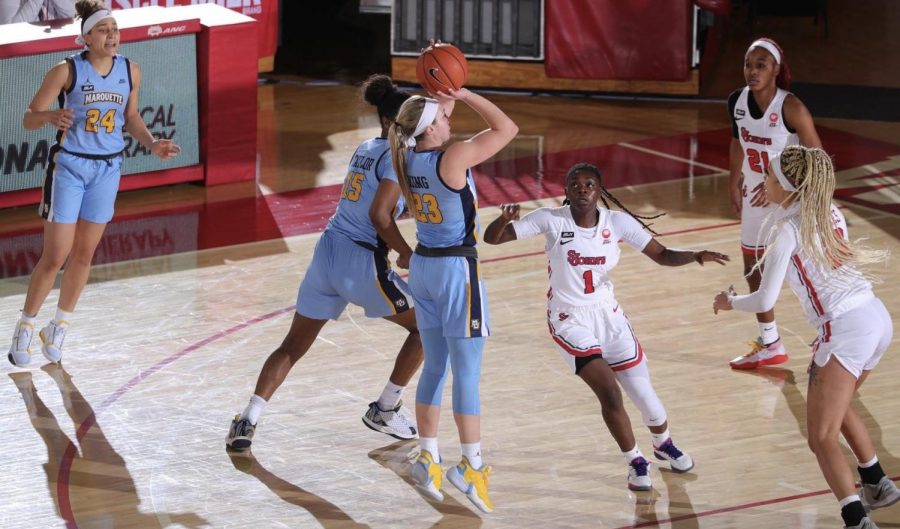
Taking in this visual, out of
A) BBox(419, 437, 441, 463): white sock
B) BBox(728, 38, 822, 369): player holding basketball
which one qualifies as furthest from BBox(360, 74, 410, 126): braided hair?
BBox(728, 38, 822, 369): player holding basketball

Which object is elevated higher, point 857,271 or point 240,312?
point 857,271

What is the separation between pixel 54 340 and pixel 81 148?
1.12 m

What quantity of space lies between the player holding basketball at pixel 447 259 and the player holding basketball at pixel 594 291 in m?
0.29

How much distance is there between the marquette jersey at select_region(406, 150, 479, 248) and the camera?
5836mm

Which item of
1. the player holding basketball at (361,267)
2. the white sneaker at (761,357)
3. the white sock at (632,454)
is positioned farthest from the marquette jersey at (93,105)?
the white sneaker at (761,357)

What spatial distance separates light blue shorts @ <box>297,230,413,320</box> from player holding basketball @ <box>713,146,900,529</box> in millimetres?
1731

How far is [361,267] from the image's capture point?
6.57 m

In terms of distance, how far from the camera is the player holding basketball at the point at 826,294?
5.61 metres

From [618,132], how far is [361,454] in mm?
7514

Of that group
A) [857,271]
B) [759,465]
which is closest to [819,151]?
[857,271]

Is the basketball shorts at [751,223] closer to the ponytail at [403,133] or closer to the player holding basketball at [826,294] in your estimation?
the player holding basketball at [826,294]

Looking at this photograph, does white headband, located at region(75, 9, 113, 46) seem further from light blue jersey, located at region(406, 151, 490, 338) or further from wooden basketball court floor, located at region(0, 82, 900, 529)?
light blue jersey, located at region(406, 151, 490, 338)

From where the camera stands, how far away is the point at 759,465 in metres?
6.58

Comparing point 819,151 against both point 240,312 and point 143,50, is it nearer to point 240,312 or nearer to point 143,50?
point 240,312
